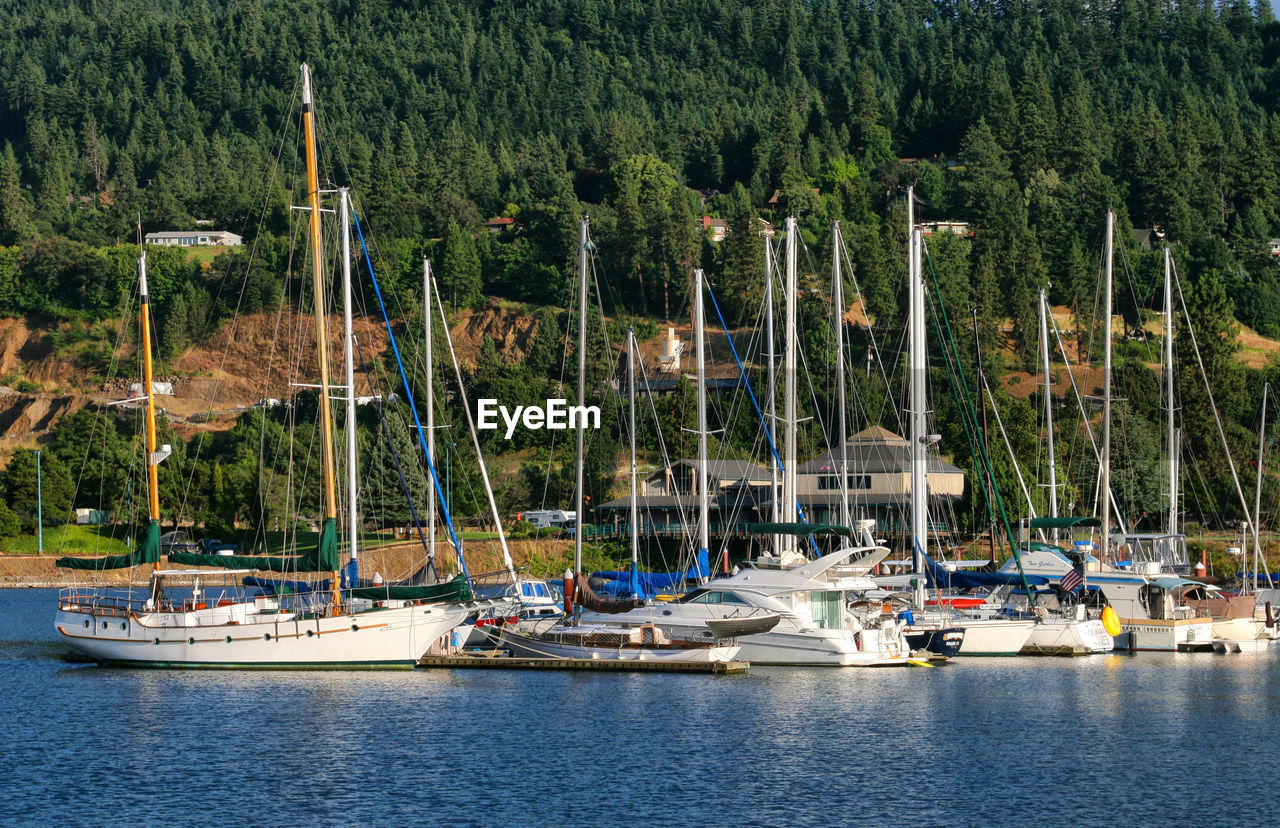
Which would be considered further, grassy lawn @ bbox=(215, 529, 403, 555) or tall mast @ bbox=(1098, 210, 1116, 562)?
grassy lawn @ bbox=(215, 529, 403, 555)

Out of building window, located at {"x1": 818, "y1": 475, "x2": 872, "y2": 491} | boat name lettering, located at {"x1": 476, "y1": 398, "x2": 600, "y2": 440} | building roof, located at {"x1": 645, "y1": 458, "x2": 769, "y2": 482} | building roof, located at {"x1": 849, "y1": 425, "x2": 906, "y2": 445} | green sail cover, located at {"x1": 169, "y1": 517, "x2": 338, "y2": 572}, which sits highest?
boat name lettering, located at {"x1": 476, "y1": 398, "x2": 600, "y2": 440}

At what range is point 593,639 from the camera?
54.8 meters

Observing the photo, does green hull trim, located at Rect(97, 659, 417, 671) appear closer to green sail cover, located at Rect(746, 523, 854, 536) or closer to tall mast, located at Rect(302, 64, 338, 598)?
tall mast, located at Rect(302, 64, 338, 598)

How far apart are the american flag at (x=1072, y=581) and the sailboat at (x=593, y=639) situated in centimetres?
1617

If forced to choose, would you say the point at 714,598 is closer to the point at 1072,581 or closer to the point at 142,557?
the point at 1072,581

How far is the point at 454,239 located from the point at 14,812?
146856 mm

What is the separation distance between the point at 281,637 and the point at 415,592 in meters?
4.74

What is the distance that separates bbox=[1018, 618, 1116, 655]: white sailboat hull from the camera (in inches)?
2393

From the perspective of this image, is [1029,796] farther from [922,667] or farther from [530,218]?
[530,218]

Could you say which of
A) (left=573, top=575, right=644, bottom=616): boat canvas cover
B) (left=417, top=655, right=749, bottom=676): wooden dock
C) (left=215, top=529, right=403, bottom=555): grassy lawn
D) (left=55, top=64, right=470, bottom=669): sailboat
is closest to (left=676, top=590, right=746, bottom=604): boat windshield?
(left=417, top=655, right=749, bottom=676): wooden dock

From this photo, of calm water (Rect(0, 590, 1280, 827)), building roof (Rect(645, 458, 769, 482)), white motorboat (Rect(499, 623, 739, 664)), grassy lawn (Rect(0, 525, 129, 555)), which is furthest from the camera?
grassy lawn (Rect(0, 525, 129, 555))

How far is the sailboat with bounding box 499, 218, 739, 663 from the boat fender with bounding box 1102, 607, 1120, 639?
17323 millimetres

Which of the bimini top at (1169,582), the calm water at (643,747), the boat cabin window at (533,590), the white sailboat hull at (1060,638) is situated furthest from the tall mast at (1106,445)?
the boat cabin window at (533,590)

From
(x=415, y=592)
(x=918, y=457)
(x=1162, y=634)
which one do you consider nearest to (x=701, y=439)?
(x=918, y=457)
